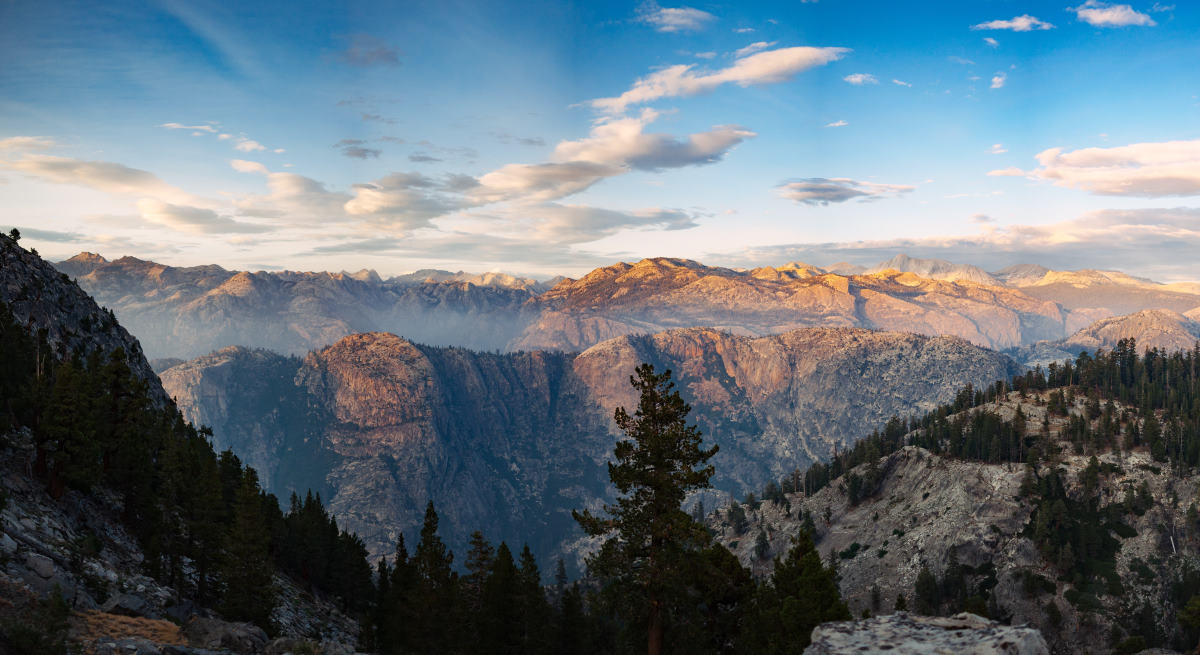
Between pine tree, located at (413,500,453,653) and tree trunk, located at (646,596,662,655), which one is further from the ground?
tree trunk, located at (646,596,662,655)

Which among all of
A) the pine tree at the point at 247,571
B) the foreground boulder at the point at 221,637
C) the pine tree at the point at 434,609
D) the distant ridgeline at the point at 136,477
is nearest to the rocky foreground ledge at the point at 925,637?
the foreground boulder at the point at 221,637

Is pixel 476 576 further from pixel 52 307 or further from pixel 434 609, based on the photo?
pixel 52 307

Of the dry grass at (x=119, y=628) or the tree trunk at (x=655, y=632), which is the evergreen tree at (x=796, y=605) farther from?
the dry grass at (x=119, y=628)

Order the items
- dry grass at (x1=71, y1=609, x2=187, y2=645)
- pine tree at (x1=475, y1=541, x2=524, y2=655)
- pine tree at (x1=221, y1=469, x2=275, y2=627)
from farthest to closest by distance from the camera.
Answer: pine tree at (x1=475, y1=541, x2=524, y2=655), pine tree at (x1=221, y1=469, x2=275, y2=627), dry grass at (x1=71, y1=609, x2=187, y2=645)

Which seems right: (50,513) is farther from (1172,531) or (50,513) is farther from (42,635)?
(1172,531)

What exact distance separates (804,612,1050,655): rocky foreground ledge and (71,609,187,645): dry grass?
33.6 m

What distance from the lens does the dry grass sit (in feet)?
105

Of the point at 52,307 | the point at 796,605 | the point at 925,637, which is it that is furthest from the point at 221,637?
the point at 52,307

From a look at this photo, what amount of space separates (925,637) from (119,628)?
40025mm

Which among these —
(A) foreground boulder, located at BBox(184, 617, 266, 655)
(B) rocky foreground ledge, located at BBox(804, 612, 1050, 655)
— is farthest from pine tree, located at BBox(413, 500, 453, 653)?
(B) rocky foreground ledge, located at BBox(804, 612, 1050, 655)

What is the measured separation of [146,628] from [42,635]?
990cm

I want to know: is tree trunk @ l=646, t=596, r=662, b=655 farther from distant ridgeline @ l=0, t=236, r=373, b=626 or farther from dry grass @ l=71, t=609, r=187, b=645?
distant ridgeline @ l=0, t=236, r=373, b=626

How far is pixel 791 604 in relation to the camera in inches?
1913

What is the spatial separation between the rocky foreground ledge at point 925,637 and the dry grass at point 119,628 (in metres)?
33.6
